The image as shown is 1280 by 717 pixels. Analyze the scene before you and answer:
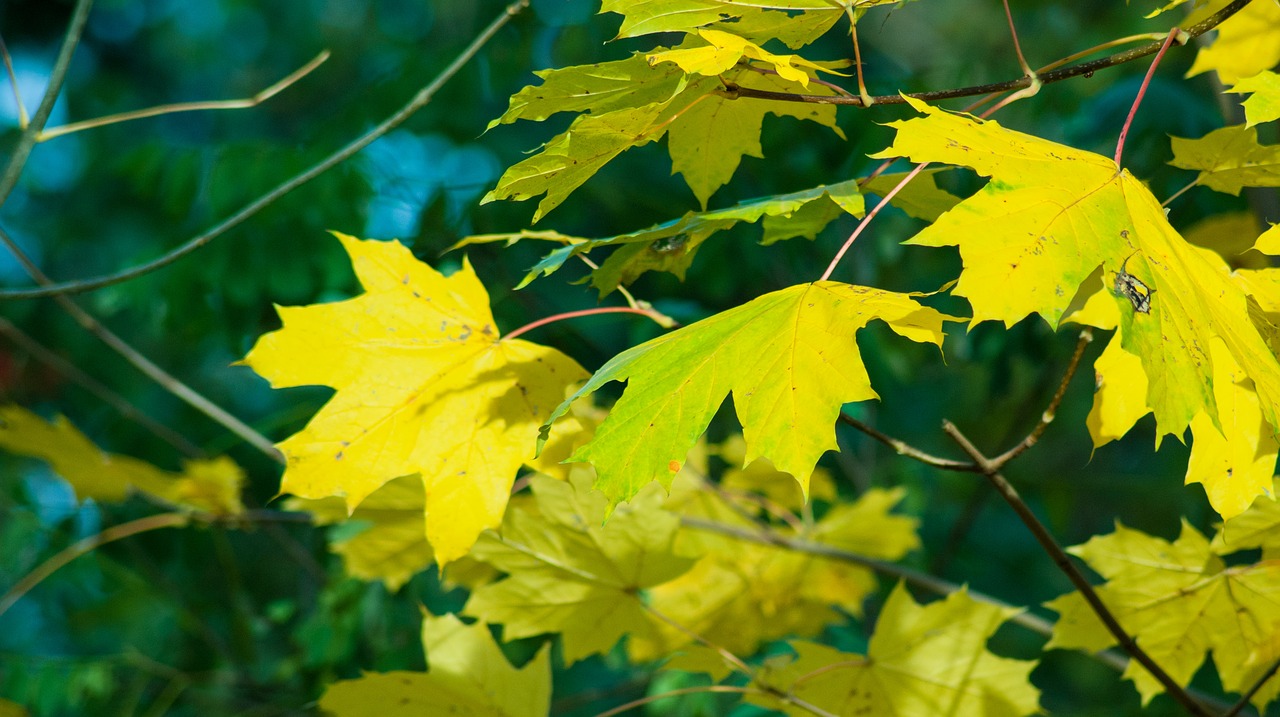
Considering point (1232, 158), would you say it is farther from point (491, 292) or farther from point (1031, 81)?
point (491, 292)

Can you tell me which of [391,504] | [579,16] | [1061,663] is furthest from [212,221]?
[1061,663]

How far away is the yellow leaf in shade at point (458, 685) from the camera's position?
0.93m

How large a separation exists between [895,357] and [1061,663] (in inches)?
83.9

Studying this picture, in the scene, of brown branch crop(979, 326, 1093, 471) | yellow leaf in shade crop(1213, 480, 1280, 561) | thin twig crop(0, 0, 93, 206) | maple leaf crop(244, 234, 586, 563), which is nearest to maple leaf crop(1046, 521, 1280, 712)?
yellow leaf in shade crop(1213, 480, 1280, 561)

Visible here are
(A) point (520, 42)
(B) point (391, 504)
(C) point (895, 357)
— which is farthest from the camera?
(C) point (895, 357)

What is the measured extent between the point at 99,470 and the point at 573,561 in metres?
0.85

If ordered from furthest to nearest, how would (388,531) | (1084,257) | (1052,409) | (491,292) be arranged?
(491,292), (388,531), (1052,409), (1084,257)

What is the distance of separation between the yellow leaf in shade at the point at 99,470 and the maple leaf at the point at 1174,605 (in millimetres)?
1290

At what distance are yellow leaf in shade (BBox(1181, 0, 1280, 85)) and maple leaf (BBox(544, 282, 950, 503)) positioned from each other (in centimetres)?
65

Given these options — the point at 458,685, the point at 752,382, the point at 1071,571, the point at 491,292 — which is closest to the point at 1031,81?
the point at 752,382

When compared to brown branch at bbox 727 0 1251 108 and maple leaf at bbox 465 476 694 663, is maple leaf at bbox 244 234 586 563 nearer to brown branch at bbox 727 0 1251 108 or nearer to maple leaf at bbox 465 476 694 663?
maple leaf at bbox 465 476 694 663

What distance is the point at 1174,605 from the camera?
35.5 inches

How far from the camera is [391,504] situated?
1.13 meters

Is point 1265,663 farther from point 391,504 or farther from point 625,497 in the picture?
point 391,504
